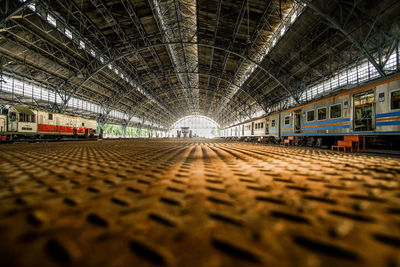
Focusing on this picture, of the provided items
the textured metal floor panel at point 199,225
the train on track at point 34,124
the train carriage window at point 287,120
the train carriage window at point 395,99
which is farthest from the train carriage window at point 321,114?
the train on track at point 34,124

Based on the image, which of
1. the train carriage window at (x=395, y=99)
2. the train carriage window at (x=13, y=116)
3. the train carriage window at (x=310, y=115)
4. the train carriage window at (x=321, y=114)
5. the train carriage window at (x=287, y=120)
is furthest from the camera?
the train carriage window at (x=287, y=120)

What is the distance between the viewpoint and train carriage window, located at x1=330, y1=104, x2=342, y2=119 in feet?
24.5

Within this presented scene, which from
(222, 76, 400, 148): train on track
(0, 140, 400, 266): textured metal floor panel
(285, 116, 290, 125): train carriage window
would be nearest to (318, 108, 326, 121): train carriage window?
(222, 76, 400, 148): train on track

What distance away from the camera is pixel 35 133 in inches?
461

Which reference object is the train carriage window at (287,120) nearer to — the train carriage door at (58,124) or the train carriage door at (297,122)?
the train carriage door at (297,122)

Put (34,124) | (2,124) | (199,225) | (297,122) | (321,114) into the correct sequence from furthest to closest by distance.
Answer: (34,124), (297,122), (2,124), (321,114), (199,225)

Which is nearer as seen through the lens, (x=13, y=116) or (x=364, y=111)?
(x=364, y=111)

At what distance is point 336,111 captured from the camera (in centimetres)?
764

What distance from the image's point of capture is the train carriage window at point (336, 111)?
7469 mm

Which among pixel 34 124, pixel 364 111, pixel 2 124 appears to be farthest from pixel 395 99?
pixel 34 124

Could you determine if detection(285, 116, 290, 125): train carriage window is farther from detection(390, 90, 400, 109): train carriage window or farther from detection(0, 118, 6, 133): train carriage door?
detection(0, 118, 6, 133): train carriage door

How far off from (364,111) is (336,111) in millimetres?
1213

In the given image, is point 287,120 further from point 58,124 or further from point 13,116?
point 58,124

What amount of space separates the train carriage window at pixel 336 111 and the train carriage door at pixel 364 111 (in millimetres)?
668
